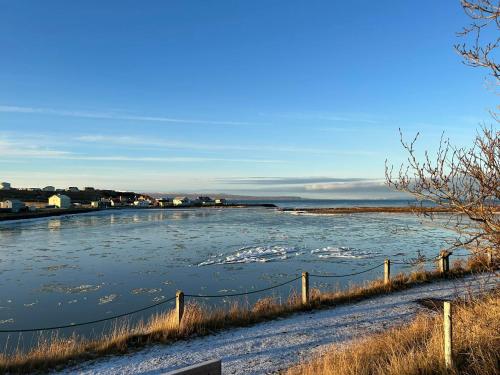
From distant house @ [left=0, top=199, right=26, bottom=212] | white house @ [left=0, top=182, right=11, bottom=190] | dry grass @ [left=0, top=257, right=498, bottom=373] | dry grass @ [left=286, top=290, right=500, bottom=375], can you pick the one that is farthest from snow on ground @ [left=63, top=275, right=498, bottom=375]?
white house @ [left=0, top=182, right=11, bottom=190]

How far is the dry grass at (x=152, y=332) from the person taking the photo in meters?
7.82

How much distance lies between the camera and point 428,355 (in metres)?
6.23

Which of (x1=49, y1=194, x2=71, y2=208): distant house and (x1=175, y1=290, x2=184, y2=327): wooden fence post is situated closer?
(x1=175, y1=290, x2=184, y2=327): wooden fence post

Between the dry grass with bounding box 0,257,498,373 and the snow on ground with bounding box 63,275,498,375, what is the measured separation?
38 cm

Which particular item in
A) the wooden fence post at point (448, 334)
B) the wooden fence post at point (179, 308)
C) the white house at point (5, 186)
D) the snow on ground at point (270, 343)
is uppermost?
the white house at point (5, 186)

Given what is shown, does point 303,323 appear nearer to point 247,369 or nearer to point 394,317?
point 394,317

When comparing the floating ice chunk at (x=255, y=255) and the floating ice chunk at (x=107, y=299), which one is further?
the floating ice chunk at (x=255, y=255)

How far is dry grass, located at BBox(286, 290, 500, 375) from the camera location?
227 inches

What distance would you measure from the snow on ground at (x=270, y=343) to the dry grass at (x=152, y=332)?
0.38 meters

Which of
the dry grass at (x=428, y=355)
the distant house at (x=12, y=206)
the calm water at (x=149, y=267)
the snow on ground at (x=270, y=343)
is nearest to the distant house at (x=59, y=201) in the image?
the distant house at (x=12, y=206)

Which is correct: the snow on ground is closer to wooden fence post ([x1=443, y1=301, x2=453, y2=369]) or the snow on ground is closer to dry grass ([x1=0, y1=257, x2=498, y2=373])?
dry grass ([x1=0, y1=257, x2=498, y2=373])

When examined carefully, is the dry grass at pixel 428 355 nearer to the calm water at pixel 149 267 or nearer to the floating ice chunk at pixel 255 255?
the calm water at pixel 149 267

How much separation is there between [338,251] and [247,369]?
18.7m

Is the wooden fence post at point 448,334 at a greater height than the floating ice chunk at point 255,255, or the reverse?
the wooden fence post at point 448,334
